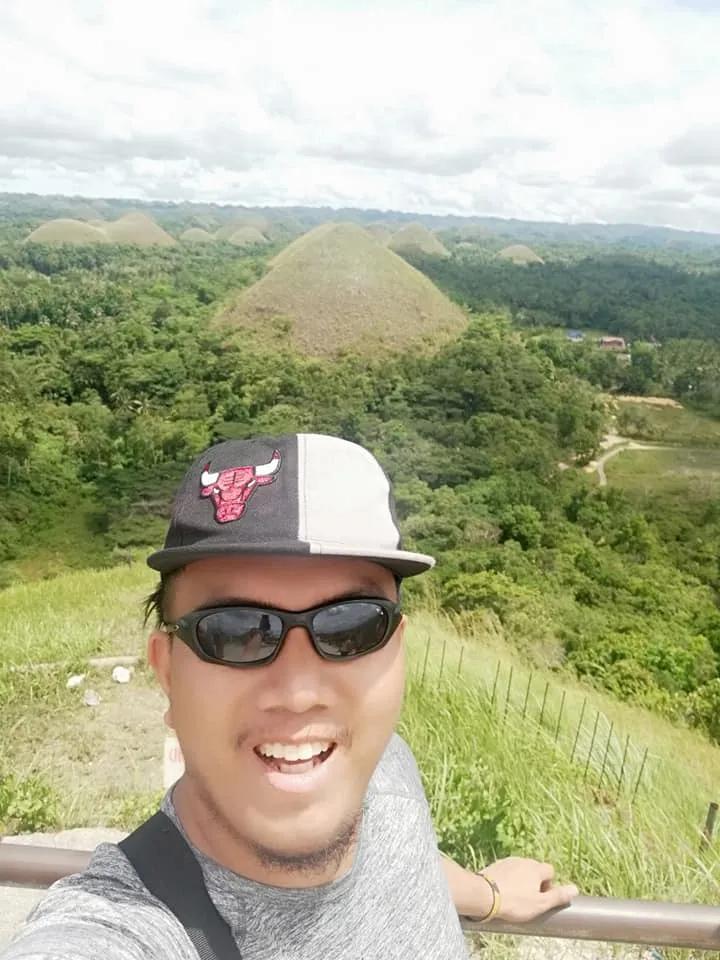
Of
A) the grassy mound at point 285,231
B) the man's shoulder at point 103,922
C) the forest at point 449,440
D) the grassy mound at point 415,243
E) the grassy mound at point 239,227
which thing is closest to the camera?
the man's shoulder at point 103,922

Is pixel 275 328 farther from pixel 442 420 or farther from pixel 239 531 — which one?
pixel 239 531

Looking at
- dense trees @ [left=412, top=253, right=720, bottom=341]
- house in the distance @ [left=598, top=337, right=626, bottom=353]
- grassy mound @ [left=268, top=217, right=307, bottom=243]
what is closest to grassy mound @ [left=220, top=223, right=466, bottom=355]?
dense trees @ [left=412, top=253, right=720, bottom=341]

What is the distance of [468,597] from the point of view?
506 inches

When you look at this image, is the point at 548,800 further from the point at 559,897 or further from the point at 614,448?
the point at 614,448

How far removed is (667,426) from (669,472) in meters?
6.16

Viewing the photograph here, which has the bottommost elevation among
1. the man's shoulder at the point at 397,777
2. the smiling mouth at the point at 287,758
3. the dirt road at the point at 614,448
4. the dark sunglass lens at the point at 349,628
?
the dirt road at the point at 614,448

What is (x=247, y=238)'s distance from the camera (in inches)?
3477

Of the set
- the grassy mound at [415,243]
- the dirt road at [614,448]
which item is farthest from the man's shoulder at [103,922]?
the grassy mound at [415,243]

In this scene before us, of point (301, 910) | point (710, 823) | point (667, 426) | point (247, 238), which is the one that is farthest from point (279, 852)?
point (247, 238)

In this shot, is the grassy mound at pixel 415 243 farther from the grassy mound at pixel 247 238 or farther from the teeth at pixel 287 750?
the teeth at pixel 287 750

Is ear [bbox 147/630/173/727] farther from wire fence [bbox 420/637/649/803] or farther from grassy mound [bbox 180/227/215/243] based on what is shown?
grassy mound [bbox 180/227/215/243]

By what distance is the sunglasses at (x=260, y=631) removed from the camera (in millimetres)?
788

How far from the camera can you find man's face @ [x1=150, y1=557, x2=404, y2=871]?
0.78 meters

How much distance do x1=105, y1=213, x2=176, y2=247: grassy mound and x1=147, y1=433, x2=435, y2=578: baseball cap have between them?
82.4 m
